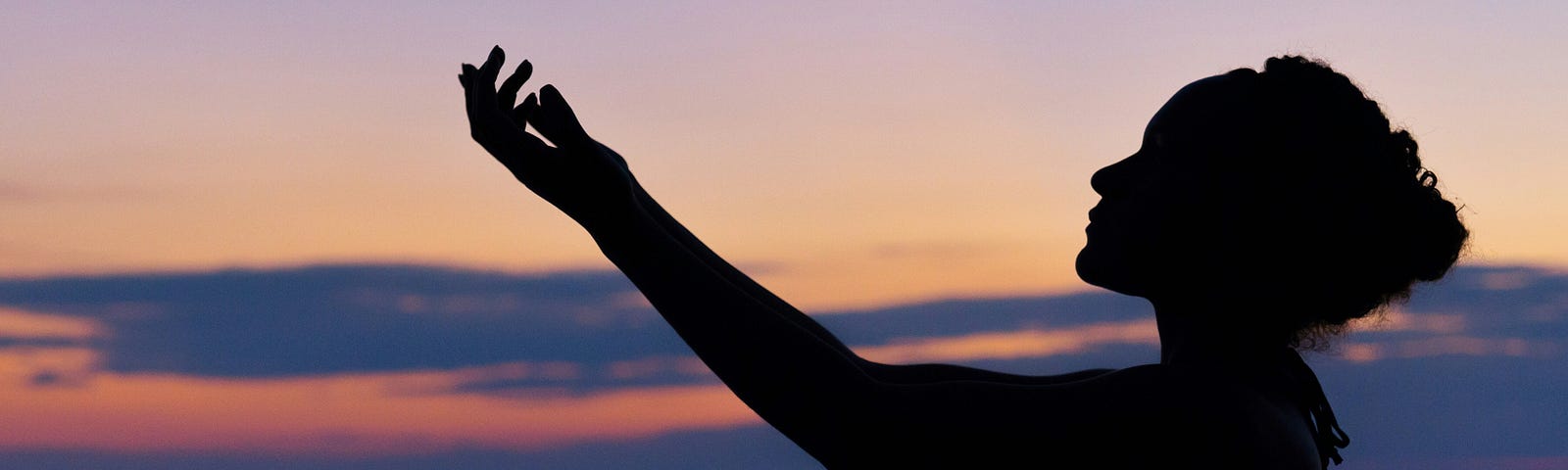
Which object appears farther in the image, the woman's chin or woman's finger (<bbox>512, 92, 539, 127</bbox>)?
the woman's chin

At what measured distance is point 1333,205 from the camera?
12.1 ft

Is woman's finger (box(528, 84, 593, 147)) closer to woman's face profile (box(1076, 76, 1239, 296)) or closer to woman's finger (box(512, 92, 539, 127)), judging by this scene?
woman's finger (box(512, 92, 539, 127))

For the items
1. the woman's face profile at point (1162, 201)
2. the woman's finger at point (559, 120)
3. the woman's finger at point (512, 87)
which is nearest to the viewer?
the woman's finger at point (559, 120)

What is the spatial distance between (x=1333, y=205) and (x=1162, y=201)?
0.37 meters

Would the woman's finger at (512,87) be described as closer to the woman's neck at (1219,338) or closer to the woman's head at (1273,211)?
the woman's head at (1273,211)

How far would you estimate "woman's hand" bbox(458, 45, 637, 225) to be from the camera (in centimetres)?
311

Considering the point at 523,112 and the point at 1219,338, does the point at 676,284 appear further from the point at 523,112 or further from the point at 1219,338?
the point at 1219,338

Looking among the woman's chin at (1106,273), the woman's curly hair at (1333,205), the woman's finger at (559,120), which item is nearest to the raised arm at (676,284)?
the woman's finger at (559,120)

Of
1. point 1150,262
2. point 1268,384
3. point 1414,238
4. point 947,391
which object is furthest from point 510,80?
point 1414,238

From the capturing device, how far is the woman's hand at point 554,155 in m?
3.11

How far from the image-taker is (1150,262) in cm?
382

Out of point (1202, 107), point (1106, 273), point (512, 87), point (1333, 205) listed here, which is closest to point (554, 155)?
point (512, 87)

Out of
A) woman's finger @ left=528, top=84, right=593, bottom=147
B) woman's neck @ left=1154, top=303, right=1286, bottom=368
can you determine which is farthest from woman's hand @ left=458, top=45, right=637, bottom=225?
woman's neck @ left=1154, top=303, right=1286, bottom=368

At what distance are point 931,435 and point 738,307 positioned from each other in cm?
44
